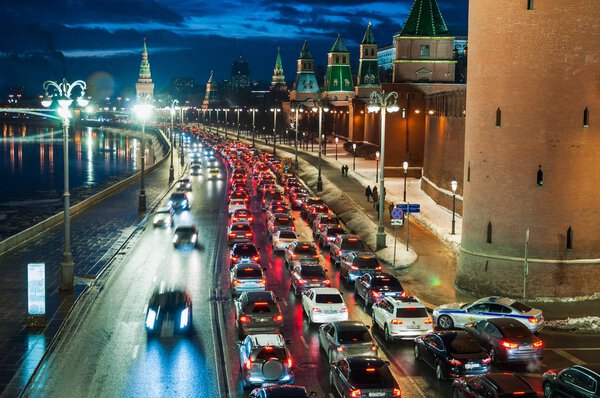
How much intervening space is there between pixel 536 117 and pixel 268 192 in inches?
1456

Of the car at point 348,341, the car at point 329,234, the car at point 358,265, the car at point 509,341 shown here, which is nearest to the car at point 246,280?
the car at point 358,265

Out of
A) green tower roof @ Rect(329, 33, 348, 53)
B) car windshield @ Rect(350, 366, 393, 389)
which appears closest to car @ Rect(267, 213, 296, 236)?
car windshield @ Rect(350, 366, 393, 389)

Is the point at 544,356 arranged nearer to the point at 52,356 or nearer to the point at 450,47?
the point at 52,356

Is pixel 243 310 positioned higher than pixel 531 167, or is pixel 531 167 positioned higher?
pixel 531 167

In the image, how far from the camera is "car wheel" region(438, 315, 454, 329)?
2689cm

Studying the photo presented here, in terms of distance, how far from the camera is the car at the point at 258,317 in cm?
2458

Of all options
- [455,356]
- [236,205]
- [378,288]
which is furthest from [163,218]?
[455,356]

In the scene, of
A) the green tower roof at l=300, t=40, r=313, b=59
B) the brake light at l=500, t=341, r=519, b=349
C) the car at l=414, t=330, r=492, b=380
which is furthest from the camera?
the green tower roof at l=300, t=40, r=313, b=59

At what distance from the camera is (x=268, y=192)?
65875 mm

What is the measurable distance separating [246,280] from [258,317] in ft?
18.8

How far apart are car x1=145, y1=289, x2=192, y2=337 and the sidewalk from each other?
3012 mm

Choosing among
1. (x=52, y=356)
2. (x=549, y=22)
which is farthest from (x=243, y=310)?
(x=549, y=22)

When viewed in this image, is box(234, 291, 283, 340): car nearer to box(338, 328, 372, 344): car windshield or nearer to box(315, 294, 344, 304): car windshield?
box(315, 294, 344, 304): car windshield

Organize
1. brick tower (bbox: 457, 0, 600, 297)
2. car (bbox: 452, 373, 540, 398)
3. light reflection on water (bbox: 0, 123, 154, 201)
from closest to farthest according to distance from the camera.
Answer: car (bbox: 452, 373, 540, 398) < brick tower (bbox: 457, 0, 600, 297) < light reflection on water (bbox: 0, 123, 154, 201)
